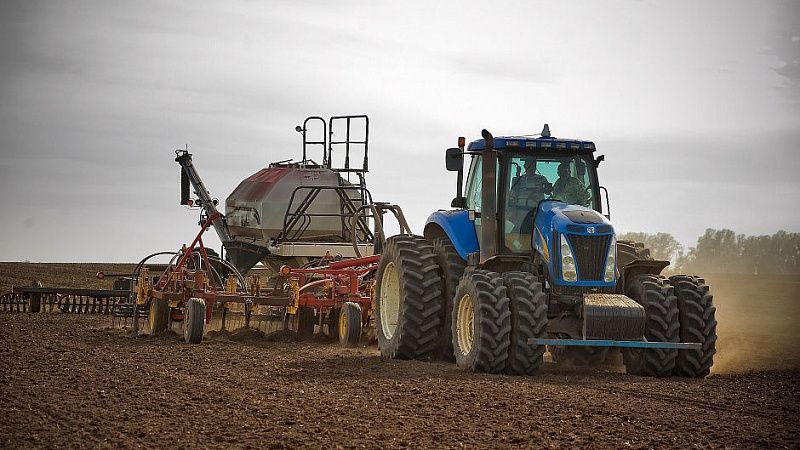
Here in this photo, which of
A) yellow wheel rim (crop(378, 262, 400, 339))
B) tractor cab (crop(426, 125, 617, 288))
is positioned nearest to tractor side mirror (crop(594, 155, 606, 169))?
tractor cab (crop(426, 125, 617, 288))

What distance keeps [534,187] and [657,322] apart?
1.98 metres

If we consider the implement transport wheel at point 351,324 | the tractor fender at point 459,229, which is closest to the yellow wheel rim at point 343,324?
the implement transport wheel at point 351,324

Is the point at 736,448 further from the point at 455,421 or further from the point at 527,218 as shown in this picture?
the point at 527,218

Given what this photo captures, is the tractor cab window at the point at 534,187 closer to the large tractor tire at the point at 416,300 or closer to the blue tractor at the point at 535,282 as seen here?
the blue tractor at the point at 535,282

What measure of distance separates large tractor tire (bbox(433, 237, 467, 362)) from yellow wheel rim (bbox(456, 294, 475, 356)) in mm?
675

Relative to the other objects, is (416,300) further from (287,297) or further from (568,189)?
(287,297)

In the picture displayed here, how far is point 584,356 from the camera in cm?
1289

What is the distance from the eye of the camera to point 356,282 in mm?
15703

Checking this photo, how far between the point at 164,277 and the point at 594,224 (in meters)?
8.17

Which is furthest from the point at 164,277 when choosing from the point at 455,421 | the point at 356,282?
the point at 455,421

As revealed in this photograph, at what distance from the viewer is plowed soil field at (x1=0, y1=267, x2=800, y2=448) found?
7.73 m

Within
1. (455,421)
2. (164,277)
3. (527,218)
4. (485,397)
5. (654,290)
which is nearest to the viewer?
(455,421)

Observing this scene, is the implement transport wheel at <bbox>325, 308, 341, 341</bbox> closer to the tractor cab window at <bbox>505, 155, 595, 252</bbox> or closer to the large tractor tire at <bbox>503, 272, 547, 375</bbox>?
the tractor cab window at <bbox>505, 155, 595, 252</bbox>

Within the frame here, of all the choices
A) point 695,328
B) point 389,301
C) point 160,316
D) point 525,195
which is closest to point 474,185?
point 525,195
